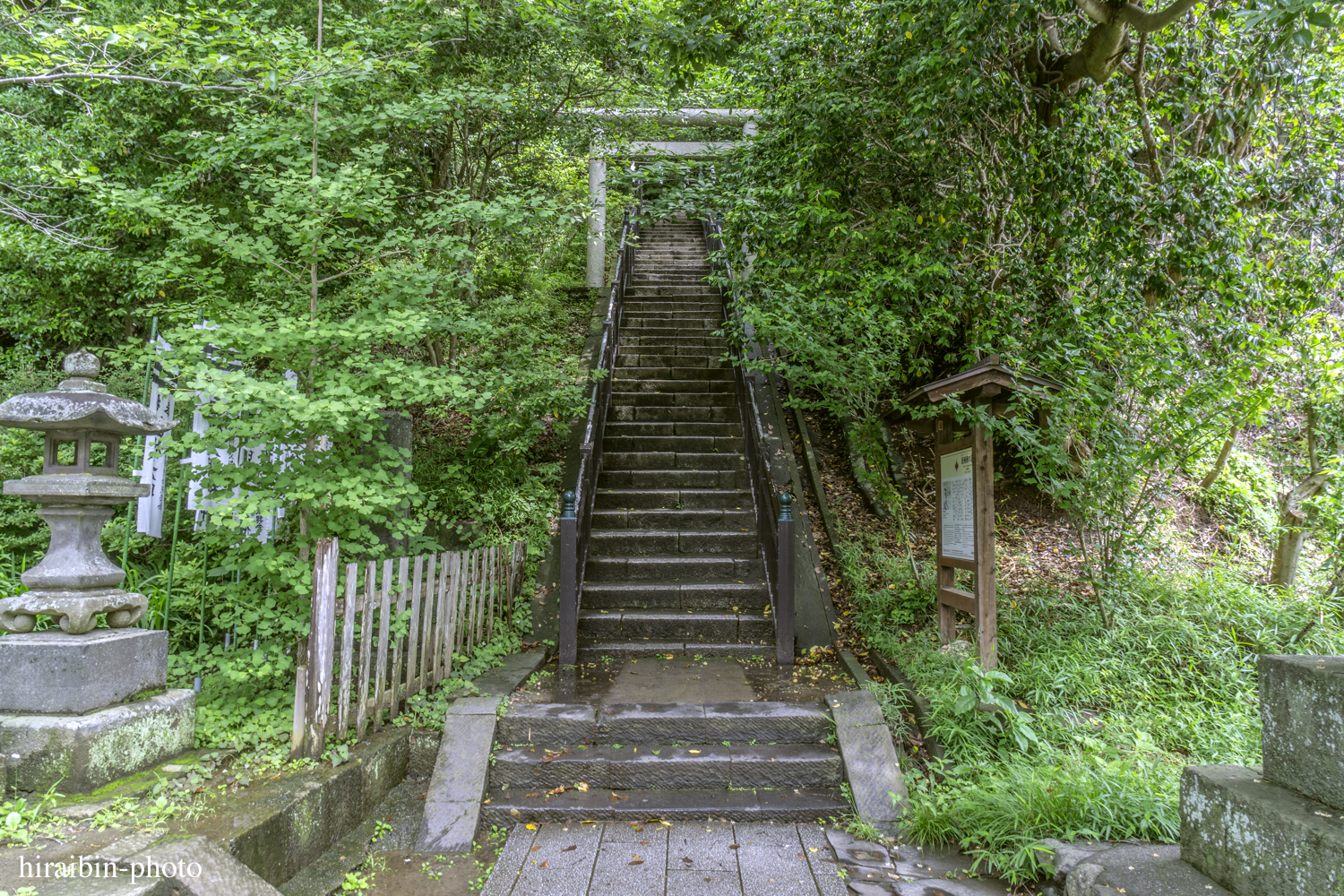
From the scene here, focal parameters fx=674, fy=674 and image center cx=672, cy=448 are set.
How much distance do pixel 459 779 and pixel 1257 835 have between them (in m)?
3.50

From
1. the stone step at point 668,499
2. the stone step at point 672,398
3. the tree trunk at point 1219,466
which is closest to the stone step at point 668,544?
the stone step at point 668,499

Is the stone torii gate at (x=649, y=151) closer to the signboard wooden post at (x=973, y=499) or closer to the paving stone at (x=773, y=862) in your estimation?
the signboard wooden post at (x=973, y=499)

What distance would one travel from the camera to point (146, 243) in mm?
6602

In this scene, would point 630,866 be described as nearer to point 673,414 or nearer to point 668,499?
point 668,499

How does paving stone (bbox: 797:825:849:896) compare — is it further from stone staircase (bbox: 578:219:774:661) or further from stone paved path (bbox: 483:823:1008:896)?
stone staircase (bbox: 578:219:774:661)

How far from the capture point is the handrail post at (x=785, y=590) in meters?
5.17

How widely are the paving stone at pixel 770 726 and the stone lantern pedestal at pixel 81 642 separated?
113 inches

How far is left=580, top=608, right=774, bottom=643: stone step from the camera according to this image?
5.61 metres

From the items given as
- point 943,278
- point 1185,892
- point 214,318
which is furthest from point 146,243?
point 1185,892

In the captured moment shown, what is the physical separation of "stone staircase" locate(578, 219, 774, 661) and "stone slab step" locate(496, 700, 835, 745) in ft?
4.08

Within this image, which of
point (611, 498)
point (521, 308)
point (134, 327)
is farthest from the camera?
point (521, 308)

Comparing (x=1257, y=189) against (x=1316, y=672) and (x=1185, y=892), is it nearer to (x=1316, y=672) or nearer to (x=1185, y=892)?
(x=1316, y=672)

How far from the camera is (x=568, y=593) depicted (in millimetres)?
5195

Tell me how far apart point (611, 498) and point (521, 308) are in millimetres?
3087
